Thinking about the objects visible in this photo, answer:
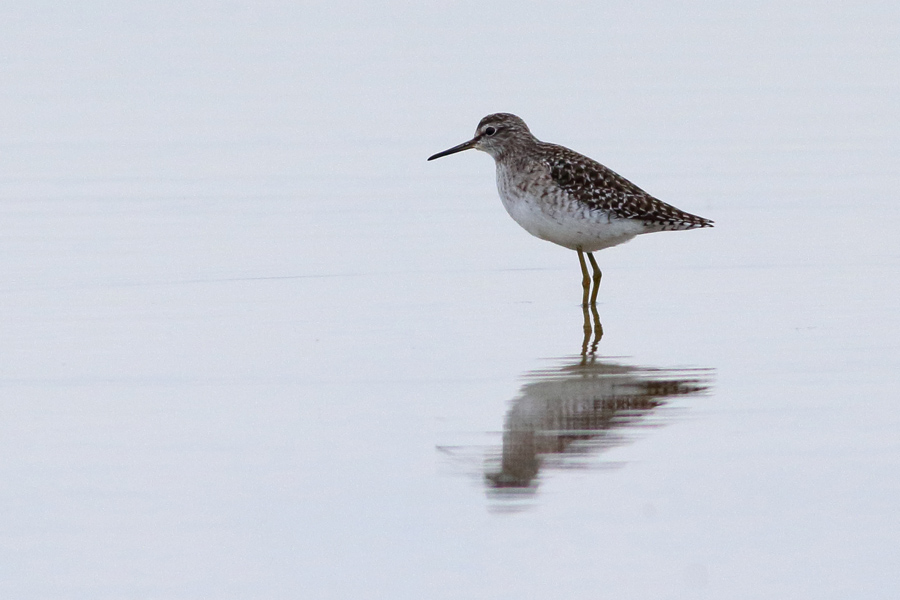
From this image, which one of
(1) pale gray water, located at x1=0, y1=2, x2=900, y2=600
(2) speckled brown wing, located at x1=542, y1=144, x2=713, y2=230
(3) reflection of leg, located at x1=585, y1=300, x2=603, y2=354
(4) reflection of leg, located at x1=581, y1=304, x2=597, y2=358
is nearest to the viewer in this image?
(1) pale gray water, located at x1=0, y1=2, x2=900, y2=600

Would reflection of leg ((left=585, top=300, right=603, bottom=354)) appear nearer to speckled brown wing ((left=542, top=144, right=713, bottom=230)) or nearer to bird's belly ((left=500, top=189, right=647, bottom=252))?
bird's belly ((left=500, top=189, right=647, bottom=252))

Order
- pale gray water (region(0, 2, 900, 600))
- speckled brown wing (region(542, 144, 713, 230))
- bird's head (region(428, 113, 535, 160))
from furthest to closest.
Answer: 1. bird's head (region(428, 113, 535, 160))
2. speckled brown wing (region(542, 144, 713, 230))
3. pale gray water (region(0, 2, 900, 600))

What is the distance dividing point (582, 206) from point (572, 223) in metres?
0.14

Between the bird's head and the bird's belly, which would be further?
the bird's head

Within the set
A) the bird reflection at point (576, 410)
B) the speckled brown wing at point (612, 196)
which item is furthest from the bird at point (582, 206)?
the bird reflection at point (576, 410)

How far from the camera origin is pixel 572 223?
11.2m

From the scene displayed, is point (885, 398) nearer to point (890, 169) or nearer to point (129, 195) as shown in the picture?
point (890, 169)

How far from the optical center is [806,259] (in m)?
12.1

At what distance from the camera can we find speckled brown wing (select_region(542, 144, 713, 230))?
11125mm

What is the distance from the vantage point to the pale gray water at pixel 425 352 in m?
6.22

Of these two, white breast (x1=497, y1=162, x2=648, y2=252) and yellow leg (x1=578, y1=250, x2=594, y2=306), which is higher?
white breast (x1=497, y1=162, x2=648, y2=252)

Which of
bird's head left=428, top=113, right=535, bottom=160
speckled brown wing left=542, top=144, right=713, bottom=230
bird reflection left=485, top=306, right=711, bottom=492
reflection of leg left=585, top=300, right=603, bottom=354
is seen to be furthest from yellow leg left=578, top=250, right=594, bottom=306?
bird reflection left=485, top=306, right=711, bottom=492

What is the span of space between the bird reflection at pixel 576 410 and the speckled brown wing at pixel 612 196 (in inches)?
70.4

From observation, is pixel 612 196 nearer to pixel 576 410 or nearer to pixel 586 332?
pixel 586 332
